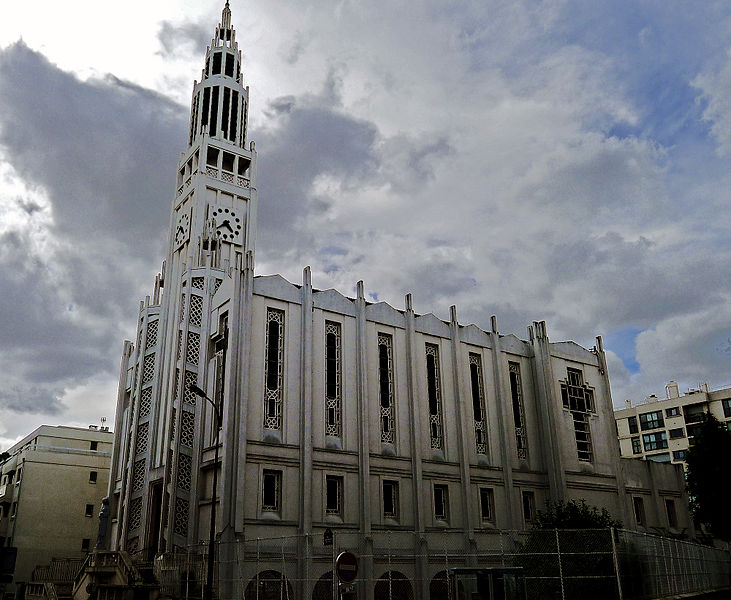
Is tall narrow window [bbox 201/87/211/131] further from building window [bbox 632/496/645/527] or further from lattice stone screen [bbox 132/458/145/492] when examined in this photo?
building window [bbox 632/496/645/527]

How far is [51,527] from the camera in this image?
57.9 m

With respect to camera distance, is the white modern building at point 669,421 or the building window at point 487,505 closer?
the building window at point 487,505

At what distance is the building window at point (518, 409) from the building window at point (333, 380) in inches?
581

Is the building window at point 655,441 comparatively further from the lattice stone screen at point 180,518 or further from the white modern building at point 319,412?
the lattice stone screen at point 180,518

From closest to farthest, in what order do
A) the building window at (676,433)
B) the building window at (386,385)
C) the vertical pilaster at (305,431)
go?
the vertical pilaster at (305,431) < the building window at (386,385) < the building window at (676,433)

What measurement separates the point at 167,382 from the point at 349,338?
488 inches

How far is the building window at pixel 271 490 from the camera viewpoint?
3588 centimetres

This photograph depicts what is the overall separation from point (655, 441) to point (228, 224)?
64755 mm

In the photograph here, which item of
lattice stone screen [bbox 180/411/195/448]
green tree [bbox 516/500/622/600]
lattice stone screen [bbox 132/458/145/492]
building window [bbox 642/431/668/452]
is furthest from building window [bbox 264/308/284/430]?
building window [bbox 642/431/668/452]

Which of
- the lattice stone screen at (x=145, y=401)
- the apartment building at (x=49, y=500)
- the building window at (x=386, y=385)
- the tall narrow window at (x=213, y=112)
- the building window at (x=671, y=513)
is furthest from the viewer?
the apartment building at (x=49, y=500)

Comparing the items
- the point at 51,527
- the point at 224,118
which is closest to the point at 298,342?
the point at 224,118

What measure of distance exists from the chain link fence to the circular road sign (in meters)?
4.64

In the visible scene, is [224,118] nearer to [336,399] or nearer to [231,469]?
[336,399]

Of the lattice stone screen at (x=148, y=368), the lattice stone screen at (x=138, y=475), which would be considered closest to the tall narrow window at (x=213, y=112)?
the lattice stone screen at (x=148, y=368)
